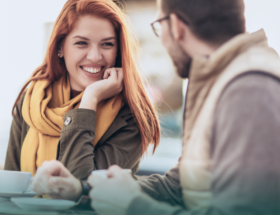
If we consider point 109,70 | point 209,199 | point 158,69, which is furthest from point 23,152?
point 209,199

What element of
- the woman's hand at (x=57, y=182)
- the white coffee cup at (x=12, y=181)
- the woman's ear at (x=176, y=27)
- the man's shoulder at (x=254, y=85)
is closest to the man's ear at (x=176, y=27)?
the woman's ear at (x=176, y=27)

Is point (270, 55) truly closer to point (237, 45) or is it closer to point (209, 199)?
point (237, 45)

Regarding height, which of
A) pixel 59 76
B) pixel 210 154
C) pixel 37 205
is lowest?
pixel 37 205

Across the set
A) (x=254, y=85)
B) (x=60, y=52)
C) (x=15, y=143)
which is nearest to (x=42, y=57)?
(x=60, y=52)

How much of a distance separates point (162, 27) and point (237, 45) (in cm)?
15

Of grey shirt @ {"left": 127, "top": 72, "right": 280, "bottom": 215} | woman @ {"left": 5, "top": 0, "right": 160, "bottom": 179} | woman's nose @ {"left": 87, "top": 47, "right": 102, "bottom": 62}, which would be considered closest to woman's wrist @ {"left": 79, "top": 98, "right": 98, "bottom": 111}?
woman @ {"left": 5, "top": 0, "right": 160, "bottom": 179}

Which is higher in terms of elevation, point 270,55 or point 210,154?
point 270,55

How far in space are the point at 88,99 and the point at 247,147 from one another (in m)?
0.43

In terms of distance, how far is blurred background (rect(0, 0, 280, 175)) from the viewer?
0.75 m

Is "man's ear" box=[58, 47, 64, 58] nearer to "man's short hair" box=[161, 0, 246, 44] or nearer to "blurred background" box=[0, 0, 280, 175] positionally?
"blurred background" box=[0, 0, 280, 175]

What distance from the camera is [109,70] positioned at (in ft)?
2.54

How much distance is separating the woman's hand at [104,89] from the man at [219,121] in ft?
0.64

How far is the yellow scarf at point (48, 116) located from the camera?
756mm

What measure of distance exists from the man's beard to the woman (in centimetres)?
25
